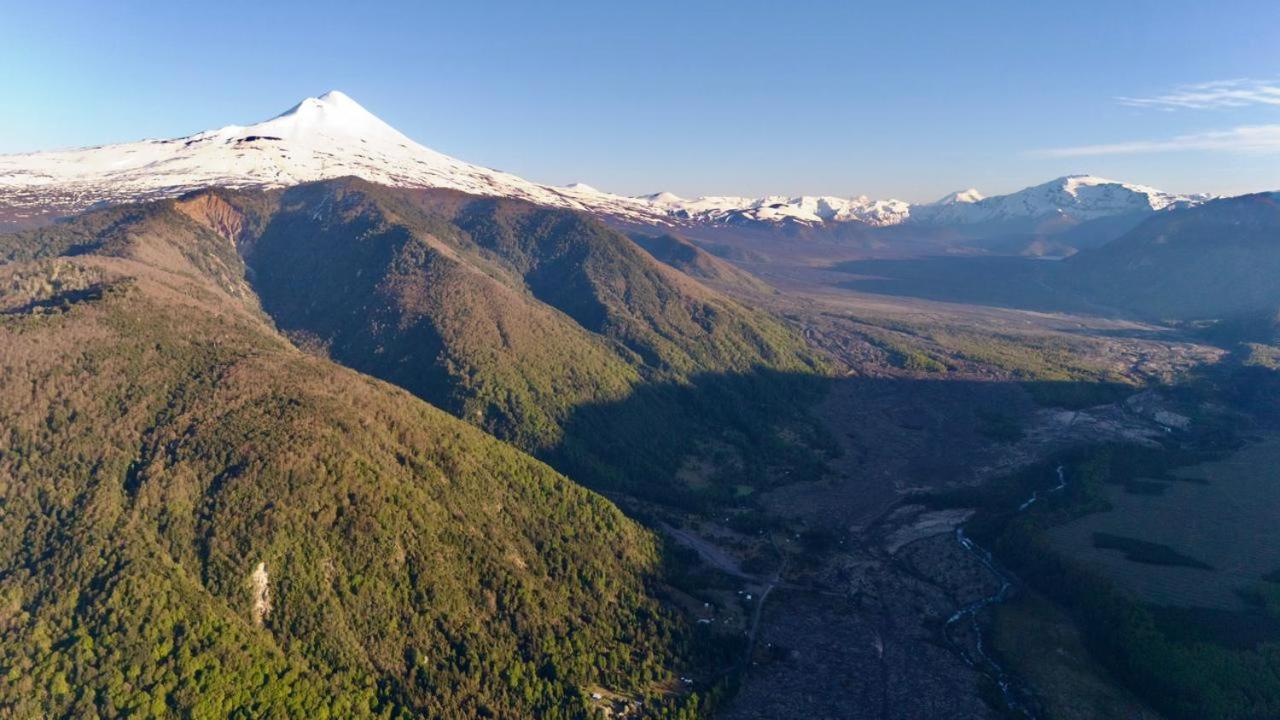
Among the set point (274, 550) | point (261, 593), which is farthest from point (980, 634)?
point (261, 593)

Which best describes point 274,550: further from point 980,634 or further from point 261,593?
point 980,634

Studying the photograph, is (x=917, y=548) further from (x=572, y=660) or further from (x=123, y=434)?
(x=123, y=434)

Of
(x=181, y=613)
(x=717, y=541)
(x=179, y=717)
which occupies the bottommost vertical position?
(x=717, y=541)

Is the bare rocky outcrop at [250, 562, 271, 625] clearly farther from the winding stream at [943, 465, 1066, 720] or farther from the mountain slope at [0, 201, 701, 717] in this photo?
the winding stream at [943, 465, 1066, 720]

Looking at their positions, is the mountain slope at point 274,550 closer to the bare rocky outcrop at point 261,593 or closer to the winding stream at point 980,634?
the bare rocky outcrop at point 261,593

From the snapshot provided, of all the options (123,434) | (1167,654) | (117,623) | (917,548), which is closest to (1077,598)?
(1167,654)
